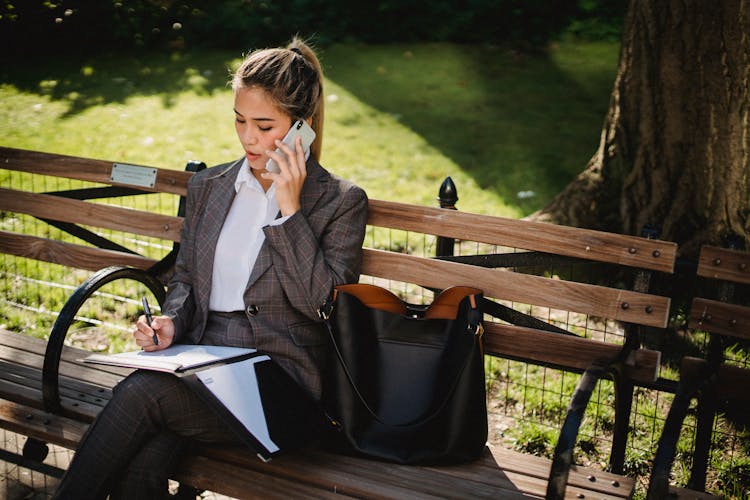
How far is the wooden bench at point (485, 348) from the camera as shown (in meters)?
2.49

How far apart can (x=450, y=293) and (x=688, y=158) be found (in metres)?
2.50

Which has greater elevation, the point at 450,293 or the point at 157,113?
the point at 157,113

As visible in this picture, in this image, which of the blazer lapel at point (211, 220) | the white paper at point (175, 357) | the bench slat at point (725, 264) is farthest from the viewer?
the blazer lapel at point (211, 220)

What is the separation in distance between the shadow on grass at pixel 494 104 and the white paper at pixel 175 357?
4.00 meters

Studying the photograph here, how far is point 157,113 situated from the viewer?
26.6 feet

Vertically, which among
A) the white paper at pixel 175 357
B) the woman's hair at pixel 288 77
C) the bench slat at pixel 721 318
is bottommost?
the white paper at pixel 175 357

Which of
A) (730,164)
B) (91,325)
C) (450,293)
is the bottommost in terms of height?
(91,325)

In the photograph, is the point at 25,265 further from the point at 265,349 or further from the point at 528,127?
the point at 528,127

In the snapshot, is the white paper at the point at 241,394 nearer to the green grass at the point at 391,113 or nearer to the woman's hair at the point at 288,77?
the woman's hair at the point at 288,77

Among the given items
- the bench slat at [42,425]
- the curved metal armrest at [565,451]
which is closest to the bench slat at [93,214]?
the bench slat at [42,425]

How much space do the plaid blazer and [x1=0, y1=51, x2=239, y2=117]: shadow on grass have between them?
18.5ft

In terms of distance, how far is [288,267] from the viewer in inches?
108

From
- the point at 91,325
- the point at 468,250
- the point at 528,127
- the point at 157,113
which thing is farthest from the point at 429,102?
the point at 91,325

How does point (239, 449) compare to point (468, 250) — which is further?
point (468, 250)
